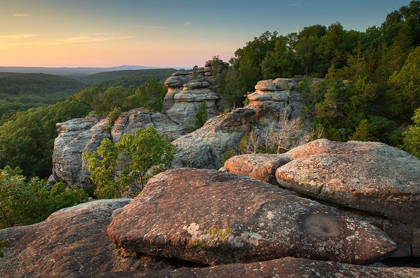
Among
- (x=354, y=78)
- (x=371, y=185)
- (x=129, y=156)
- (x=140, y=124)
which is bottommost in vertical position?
(x=140, y=124)

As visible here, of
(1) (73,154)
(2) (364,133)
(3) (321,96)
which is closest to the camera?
(2) (364,133)

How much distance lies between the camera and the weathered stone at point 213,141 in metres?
26.8

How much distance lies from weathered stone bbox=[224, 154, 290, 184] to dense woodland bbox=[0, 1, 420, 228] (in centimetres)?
1289

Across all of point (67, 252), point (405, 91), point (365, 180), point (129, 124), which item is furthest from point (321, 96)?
point (67, 252)

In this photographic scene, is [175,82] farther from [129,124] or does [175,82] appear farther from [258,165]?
[258,165]

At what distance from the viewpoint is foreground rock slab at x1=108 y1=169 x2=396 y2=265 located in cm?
482

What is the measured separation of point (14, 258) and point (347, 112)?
4025cm

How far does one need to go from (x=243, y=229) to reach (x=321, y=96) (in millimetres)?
37831

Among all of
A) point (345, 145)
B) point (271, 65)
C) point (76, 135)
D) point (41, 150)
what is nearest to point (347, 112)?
point (271, 65)

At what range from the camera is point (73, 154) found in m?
32.1

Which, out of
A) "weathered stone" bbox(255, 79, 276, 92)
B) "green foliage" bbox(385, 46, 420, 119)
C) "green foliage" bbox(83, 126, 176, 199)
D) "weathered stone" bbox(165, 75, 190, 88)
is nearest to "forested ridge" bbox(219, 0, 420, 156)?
"green foliage" bbox(385, 46, 420, 119)

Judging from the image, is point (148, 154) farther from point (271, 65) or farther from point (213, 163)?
point (271, 65)

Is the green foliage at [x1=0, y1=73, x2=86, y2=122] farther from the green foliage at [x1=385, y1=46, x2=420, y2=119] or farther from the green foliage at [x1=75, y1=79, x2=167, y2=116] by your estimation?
the green foliage at [x1=385, y1=46, x2=420, y2=119]

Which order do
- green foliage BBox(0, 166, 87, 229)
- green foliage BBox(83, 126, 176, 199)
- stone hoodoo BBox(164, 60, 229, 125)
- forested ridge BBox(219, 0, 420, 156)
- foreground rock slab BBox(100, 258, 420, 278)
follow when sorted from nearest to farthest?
foreground rock slab BBox(100, 258, 420, 278) → green foliage BBox(0, 166, 87, 229) → green foliage BBox(83, 126, 176, 199) → forested ridge BBox(219, 0, 420, 156) → stone hoodoo BBox(164, 60, 229, 125)
